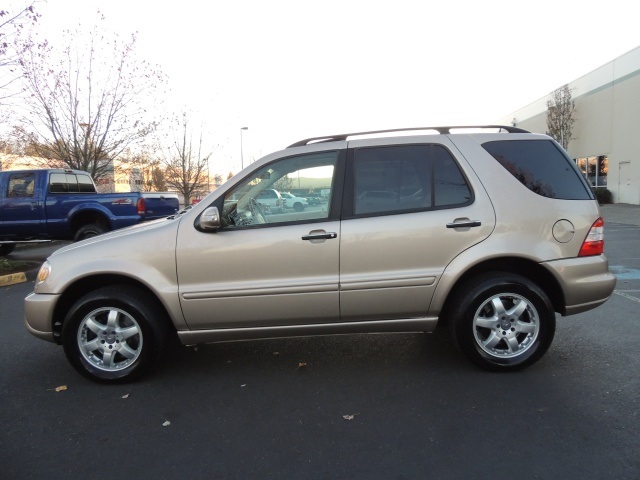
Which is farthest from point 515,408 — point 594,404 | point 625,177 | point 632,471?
point 625,177

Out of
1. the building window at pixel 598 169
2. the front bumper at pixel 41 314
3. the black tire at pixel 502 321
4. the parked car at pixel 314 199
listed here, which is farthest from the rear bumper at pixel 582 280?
the building window at pixel 598 169

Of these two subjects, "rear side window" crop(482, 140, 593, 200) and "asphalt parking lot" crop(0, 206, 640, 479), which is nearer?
"asphalt parking lot" crop(0, 206, 640, 479)

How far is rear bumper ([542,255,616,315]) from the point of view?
140 inches

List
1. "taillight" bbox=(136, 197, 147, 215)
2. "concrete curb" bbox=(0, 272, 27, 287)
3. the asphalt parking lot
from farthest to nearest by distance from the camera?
"taillight" bbox=(136, 197, 147, 215)
"concrete curb" bbox=(0, 272, 27, 287)
the asphalt parking lot

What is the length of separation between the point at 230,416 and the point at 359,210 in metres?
1.76

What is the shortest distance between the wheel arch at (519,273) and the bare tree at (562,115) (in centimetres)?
2971

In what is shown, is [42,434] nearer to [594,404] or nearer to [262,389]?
[262,389]

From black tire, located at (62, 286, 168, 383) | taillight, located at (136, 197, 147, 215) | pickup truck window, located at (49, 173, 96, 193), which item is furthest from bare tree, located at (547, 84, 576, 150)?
black tire, located at (62, 286, 168, 383)

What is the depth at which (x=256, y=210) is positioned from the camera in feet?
12.0

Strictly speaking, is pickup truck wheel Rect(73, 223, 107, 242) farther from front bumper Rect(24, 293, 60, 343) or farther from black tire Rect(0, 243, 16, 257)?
front bumper Rect(24, 293, 60, 343)

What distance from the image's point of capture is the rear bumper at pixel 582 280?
140 inches

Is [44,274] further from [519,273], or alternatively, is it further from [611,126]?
[611,126]

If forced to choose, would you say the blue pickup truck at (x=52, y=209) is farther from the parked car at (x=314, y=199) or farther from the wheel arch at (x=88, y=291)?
the parked car at (x=314, y=199)

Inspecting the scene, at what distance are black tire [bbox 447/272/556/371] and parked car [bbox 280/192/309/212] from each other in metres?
1.43
